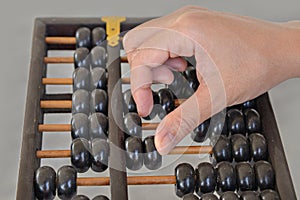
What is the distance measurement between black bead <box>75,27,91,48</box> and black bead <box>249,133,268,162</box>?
0.33 m

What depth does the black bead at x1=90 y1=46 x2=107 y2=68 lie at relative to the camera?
3.42 feet

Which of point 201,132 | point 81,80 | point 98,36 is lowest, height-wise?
point 201,132

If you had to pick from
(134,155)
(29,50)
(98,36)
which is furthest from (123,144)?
(29,50)

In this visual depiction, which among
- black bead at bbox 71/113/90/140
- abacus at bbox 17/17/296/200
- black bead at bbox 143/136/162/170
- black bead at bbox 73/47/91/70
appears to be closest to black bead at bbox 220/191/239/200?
abacus at bbox 17/17/296/200

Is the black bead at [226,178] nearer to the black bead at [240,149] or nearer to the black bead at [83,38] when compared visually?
the black bead at [240,149]

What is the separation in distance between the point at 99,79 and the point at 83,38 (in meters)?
0.11

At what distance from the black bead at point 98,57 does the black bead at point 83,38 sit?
0.03 meters

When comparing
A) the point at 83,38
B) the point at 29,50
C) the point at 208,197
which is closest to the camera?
the point at 208,197

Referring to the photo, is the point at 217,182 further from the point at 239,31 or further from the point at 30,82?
the point at 30,82

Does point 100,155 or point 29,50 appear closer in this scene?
point 100,155

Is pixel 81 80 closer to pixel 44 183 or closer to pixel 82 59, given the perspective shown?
pixel 82 59

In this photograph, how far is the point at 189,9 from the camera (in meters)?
0.96

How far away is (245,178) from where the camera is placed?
88cm

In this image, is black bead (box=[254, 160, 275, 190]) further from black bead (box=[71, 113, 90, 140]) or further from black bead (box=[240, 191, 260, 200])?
black bead (box=[71, 113, 90, 140])
